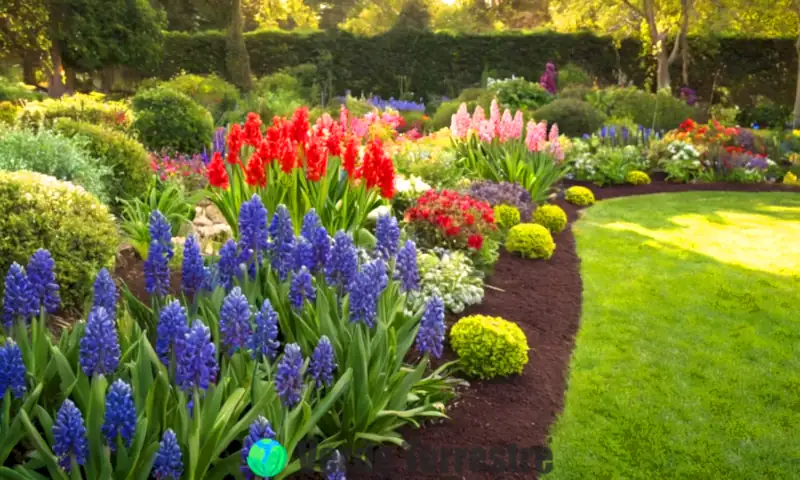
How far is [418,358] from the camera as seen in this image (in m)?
4.26

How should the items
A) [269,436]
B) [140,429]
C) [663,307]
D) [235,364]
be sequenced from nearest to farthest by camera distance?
[269,436], [140,429], [235,364], [663,307]

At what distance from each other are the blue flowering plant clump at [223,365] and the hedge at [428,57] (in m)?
22.1

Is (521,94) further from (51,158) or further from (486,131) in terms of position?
(51,158)

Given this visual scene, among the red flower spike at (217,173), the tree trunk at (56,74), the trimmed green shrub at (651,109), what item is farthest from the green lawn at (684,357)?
the tree trunk at (56,74)

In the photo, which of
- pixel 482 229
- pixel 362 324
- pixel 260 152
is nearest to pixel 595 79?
pixel 482 229

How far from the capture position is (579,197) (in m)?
10.7

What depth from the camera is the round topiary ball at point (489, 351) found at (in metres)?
4.39

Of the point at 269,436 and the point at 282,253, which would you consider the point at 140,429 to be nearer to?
the point at 269,436

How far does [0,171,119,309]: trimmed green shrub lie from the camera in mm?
4496

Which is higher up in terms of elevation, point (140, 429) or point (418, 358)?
point (140, 429)

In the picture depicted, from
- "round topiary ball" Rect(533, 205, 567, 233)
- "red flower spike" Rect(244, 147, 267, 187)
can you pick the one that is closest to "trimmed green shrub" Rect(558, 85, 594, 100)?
"round topiary ball" Rect(533, 205, 567, 233)

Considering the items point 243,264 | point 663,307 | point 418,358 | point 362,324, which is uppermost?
point 243,264

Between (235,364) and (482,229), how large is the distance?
13.3ft

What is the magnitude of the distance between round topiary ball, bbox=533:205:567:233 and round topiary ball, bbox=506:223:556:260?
1.20 m
